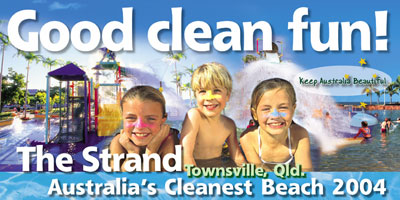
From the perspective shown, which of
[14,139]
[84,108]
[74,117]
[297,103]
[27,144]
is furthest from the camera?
[74,117]

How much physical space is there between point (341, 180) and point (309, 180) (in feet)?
1.61

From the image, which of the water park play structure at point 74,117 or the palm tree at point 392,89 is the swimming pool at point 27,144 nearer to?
the water park play structure at point 74,117

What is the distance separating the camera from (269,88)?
3.85 metres

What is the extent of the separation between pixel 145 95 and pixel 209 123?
0.94m

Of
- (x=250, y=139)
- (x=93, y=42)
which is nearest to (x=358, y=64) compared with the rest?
(x=250, y=139)

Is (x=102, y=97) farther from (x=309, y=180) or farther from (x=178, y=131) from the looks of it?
(x=309, y=180)

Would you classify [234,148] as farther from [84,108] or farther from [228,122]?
[84,108]

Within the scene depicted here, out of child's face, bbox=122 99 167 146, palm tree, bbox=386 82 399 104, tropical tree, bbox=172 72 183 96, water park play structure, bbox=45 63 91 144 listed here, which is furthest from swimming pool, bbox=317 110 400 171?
water park play structure, bbox=45 63 91 144

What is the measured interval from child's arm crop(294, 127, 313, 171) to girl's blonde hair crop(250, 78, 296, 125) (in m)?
0.44

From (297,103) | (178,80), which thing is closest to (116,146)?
(178,80)

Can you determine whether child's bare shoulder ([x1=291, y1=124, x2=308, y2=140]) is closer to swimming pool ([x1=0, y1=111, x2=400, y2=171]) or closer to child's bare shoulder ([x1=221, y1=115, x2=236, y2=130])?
swimming pool ([x1=0, y1=111, x2=400, y2=171])

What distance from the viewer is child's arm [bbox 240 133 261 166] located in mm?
3919

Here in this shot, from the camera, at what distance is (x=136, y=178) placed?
399cm

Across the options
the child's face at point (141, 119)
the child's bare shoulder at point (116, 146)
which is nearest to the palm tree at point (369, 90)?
the child's face at point (141, 119)
